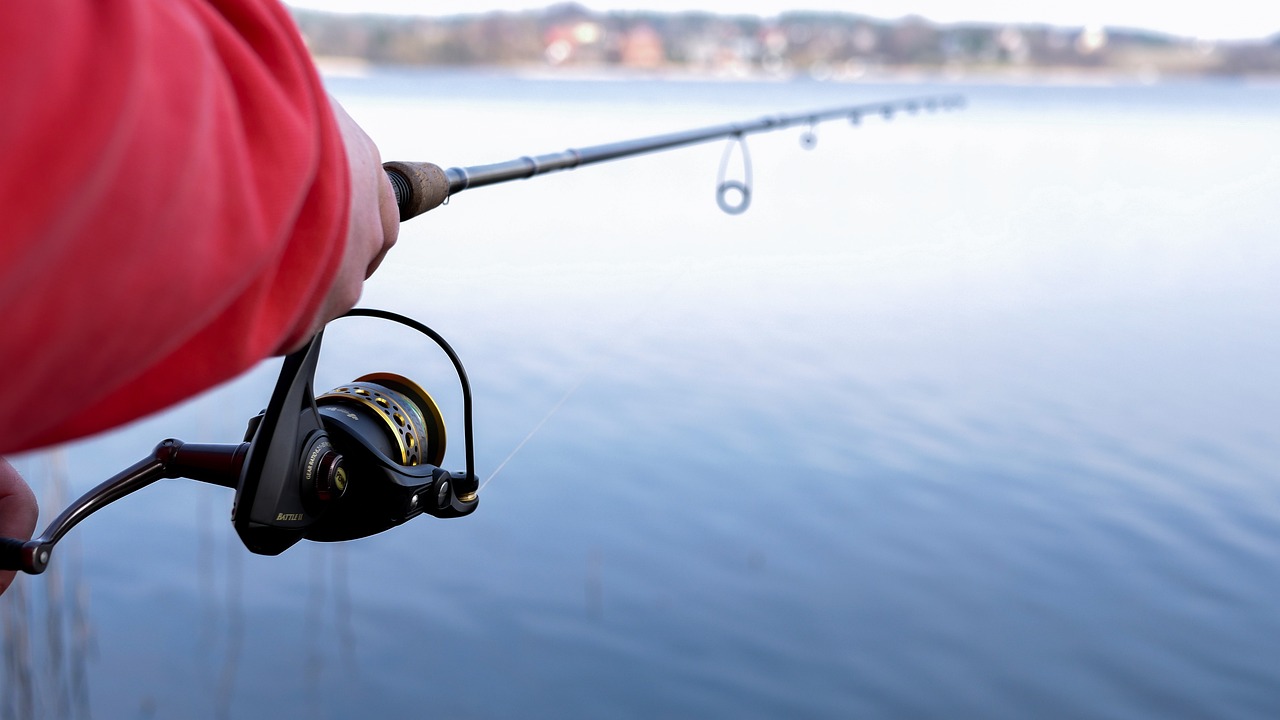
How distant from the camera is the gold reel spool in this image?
53.4 inches

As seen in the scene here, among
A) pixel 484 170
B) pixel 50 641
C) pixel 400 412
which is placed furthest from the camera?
pixel 50 641

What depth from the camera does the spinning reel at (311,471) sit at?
114 cm

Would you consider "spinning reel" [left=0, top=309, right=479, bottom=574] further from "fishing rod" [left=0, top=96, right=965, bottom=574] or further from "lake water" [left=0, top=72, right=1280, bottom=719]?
"lake water" [left=0, top=72, right=1280, bottom=719]

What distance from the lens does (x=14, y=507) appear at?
1.02 meters

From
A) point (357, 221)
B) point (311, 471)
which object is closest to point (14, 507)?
point (311, 471)

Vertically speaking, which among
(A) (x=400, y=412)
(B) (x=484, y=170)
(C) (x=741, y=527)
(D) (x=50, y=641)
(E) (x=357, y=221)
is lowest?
(C) (x=741, y=527)

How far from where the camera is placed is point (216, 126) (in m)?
0.65

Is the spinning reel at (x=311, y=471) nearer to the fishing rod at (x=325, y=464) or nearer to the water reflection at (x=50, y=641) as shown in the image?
the fishing rod at (x=325, y=464)

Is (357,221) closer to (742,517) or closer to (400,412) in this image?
(400,412)

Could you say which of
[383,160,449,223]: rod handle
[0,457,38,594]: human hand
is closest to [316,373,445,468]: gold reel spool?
[383,160,449,223]: rod handle

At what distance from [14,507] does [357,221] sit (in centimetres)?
44

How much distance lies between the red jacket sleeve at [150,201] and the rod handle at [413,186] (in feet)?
1.38

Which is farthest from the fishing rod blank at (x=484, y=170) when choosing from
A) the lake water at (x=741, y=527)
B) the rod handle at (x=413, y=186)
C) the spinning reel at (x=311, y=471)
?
the lake water at (x=741, y=527)

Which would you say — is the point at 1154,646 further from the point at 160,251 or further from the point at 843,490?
the point at 160,251
